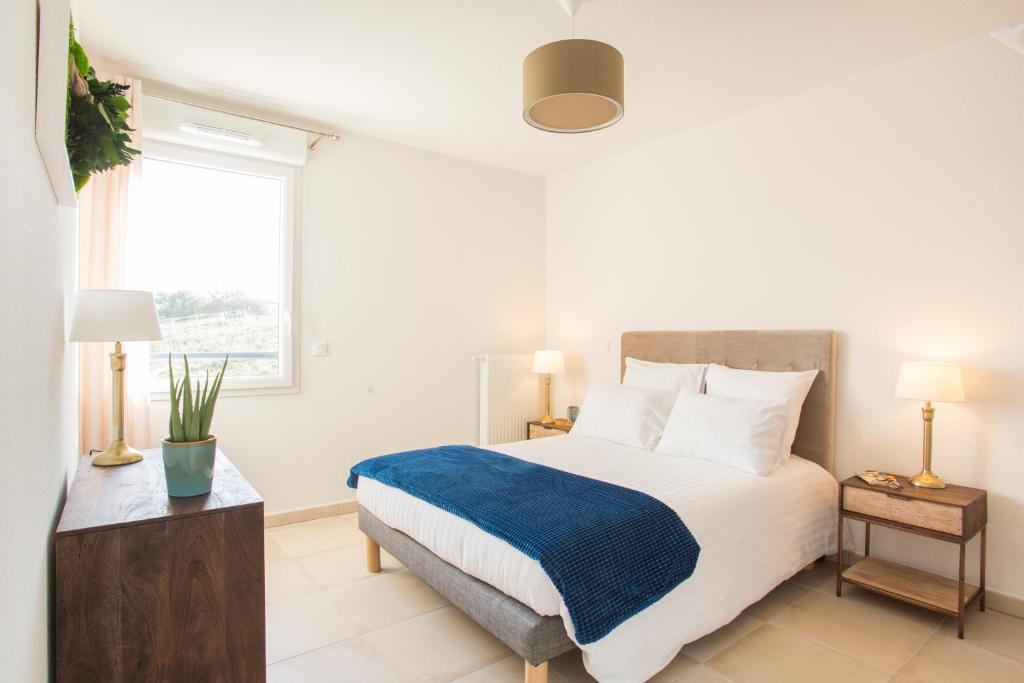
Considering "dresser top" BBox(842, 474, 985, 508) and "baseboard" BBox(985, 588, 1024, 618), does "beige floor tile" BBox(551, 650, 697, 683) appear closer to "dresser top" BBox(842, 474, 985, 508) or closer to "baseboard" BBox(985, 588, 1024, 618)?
"dresser top" BBox(842, 474, 985, 508)

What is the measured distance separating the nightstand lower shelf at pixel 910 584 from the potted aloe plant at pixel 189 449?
283cm

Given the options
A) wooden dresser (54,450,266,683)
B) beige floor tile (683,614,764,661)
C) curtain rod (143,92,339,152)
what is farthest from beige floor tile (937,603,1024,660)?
curtain rod (143,92,339,152)

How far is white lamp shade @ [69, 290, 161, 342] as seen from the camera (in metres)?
1.99

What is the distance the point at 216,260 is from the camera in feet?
11.7

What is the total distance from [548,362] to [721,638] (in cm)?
253

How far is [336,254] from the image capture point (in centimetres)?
394

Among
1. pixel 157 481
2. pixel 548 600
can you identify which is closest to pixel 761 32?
pixel 548 600

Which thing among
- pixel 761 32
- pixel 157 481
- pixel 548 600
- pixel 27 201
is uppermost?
pixel 761 32

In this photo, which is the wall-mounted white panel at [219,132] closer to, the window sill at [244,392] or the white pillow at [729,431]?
the window sill at [244,392]

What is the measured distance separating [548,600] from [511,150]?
135 inches

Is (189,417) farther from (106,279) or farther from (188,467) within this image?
(106,279)

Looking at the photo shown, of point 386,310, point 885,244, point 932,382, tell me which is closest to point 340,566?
point 386,310

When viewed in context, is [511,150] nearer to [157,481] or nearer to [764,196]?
[764,196]

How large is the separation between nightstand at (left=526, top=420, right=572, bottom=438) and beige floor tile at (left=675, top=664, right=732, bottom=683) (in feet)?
7.32
